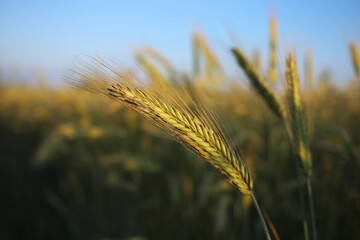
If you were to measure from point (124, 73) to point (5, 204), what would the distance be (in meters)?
3.51

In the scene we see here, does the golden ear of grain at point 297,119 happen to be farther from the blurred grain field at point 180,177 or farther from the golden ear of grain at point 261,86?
the blurred grain field at point 180,177

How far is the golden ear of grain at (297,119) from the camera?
32.5 inches

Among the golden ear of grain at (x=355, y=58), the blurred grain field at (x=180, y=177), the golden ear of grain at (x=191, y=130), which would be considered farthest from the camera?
the golden ear of grain at (x=355, y=58)

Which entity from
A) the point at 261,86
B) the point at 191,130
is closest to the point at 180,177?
the point at 261,86

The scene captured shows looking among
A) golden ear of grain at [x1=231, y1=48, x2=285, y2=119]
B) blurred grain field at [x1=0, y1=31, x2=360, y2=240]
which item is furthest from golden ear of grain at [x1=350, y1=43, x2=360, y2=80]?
golden ear of grain at [x1=231, y1=48, x2=285, y2=119]

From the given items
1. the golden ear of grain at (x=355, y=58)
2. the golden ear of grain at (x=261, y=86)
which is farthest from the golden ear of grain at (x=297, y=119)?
the golden ear of grain at (x=355, y=58)

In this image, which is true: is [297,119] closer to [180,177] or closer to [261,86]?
[261,86]

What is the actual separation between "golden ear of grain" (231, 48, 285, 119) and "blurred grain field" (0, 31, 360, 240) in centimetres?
19

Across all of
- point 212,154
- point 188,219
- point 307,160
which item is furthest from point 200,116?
point 188,219

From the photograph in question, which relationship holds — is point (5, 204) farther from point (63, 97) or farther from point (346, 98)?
point (346, 98)

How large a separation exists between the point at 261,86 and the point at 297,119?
0.23m

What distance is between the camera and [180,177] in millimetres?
1956

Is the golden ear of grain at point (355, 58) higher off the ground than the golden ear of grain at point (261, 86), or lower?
higher

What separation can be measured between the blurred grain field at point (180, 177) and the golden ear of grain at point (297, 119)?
26 centimetres
